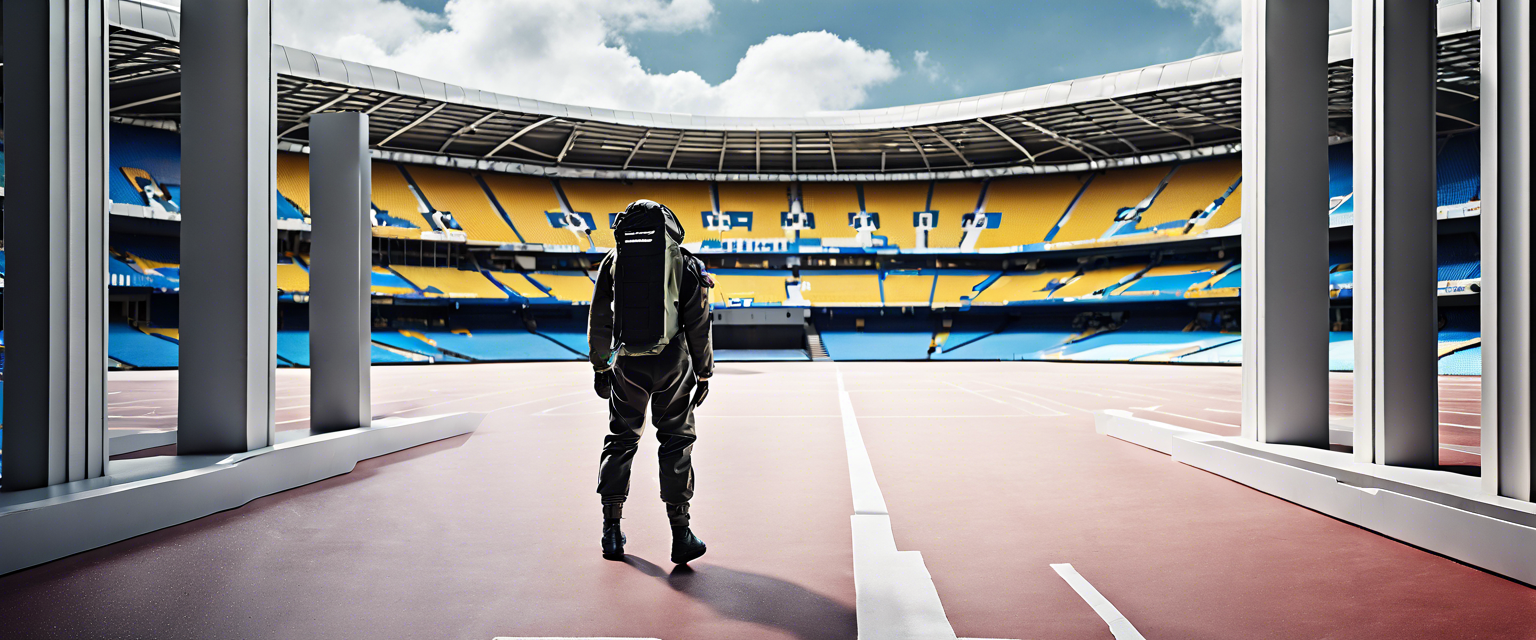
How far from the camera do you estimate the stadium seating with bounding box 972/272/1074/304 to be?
116 ft

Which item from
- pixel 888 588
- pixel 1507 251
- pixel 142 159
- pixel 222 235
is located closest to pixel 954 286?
pixel 1507 251

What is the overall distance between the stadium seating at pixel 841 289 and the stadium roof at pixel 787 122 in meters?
6.04

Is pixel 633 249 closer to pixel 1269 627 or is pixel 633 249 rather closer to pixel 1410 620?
pixel 1269 627

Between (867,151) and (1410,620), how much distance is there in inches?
1410

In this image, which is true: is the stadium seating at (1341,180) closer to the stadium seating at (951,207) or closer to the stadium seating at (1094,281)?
the stadium seating at (1094,281)

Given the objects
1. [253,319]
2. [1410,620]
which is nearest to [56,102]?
[253,319]

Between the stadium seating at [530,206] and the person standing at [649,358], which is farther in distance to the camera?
the stadium seating at [530,206]

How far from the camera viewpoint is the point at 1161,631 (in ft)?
8.28

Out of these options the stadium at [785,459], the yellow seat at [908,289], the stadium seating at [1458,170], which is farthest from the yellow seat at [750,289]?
the stadium seating at [1458,170]

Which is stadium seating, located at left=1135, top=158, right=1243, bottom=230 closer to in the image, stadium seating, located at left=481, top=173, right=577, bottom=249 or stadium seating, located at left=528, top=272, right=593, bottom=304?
stadium seating, located at left=481, top=173, right=577, bottom=249

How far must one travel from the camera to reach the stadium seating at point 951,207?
3862 cm

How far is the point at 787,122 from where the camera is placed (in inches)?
1271

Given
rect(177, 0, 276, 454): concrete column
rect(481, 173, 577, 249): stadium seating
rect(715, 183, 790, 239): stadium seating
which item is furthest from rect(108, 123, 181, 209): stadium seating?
rect(177, 0, 276, 454): concrete column

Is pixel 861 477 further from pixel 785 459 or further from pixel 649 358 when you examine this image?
pixel 649 358
